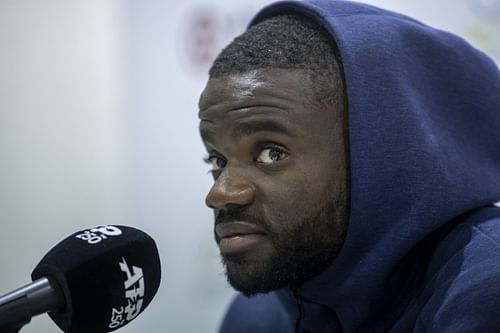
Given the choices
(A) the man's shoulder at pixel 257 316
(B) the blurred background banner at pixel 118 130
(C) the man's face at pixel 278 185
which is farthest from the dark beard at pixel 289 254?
(B) the blurred background banner at pixel 118 130

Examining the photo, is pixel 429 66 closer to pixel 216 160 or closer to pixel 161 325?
pixel 216 160

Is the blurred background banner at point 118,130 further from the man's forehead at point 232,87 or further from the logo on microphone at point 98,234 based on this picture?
the logo on microphone at point 98,234

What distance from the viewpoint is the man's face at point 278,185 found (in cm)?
75

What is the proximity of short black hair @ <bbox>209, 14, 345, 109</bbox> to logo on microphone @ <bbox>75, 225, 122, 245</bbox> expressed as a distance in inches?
11.5

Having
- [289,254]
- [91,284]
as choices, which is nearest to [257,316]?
[289,254]

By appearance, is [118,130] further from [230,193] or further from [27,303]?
[27,303]

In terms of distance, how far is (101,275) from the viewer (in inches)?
22.2

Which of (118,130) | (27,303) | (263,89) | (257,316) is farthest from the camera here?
(118,130)

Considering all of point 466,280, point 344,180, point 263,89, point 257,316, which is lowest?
point 257,316

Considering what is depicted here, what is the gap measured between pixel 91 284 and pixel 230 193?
0.24 metres

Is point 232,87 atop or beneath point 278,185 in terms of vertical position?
atop

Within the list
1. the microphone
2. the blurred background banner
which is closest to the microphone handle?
the microphone

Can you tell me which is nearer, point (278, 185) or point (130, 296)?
point (130, 296)

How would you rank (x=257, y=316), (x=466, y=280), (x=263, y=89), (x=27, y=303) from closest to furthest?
(x=27, y=303) < (x=466, y=280) < (x=263, y=89) < (x=257, y=316)
